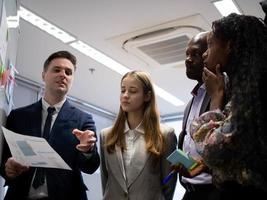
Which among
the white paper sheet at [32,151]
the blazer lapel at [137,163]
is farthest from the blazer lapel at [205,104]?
the white paper sheet at [32,151]

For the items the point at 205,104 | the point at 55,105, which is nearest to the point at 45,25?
the point at 55,105

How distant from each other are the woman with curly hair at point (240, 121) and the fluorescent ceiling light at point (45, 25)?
2438mm

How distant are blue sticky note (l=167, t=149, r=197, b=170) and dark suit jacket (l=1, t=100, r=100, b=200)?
1.69ft

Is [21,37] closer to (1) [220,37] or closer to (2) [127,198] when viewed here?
(2) [127,198]

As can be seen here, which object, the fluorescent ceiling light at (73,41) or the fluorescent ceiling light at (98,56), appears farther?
the fluorescent ceiling light at (98,56)

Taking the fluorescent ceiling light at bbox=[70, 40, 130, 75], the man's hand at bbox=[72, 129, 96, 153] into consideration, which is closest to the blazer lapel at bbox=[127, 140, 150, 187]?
the man's hand at bbox=[72, 129, 96, 153]

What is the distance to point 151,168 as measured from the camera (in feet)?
5.75

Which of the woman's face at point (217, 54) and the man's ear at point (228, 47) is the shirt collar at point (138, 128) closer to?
the woman's face at point (217, 54)

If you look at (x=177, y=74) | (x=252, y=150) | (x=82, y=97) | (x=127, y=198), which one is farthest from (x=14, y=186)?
(x=82, y=97)

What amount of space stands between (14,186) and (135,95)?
0.77 m

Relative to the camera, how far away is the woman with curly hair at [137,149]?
5.64 feet

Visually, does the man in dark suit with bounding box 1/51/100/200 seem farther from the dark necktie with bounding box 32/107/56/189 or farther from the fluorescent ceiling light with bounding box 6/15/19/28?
the fluorescent ceiling light with bounding box 6/15/19/28

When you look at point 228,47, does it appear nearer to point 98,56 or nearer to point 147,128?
point 147,128

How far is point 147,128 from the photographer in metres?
1.85
